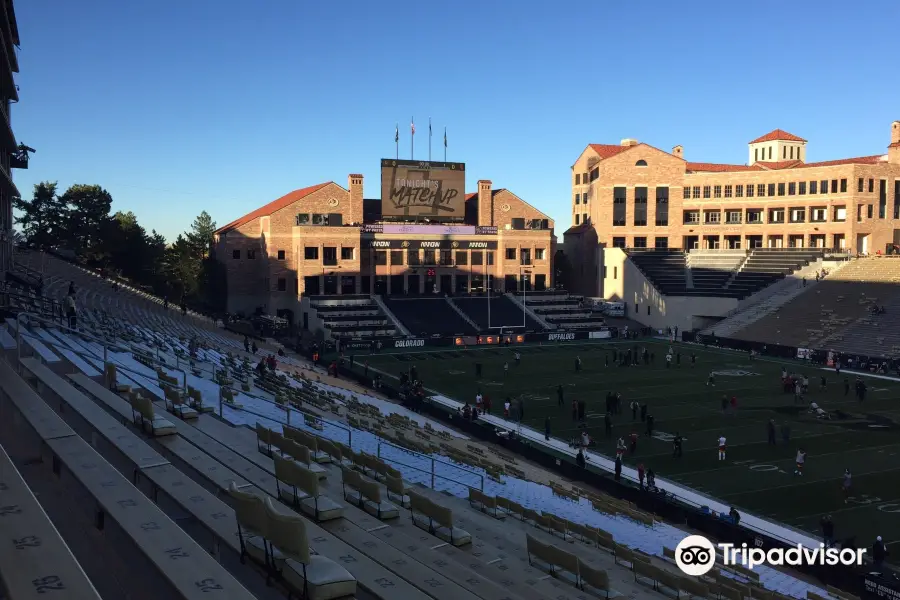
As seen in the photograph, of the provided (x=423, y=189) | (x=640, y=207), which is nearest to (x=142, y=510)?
(x=423, y=189)

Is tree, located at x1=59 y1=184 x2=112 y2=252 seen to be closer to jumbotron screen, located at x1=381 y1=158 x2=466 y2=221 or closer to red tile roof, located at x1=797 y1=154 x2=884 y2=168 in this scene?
jumbotron screen, located at x1=381 y1=158 x2=466 y2=221

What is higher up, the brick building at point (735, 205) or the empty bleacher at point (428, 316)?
the brick building at point (735, 205)

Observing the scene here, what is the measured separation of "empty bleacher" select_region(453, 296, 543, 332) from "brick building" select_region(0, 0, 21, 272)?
38641 millimetres

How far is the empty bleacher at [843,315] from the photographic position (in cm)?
5659

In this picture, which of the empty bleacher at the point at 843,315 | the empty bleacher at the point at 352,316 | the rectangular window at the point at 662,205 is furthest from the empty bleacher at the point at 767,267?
the empty bleacher at the point at 352,316

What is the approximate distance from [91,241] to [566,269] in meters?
55.7

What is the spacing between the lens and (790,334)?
60.9 m

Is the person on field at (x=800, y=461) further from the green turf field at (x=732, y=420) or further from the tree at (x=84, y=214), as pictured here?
the tree at (x=84, y=214)

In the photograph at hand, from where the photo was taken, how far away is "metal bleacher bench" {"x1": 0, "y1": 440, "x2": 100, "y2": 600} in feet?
17.6

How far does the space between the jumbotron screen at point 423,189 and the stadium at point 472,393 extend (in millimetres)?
287

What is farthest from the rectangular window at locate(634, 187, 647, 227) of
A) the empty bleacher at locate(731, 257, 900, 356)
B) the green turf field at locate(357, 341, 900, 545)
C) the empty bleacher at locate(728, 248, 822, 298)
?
the green turf field at locate(357, 341, 900, 545)

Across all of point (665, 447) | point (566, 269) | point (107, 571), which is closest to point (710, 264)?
point (566, 269)

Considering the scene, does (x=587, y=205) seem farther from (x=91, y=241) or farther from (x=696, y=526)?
(x=696, y=526)

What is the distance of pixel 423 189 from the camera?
3071 inches
